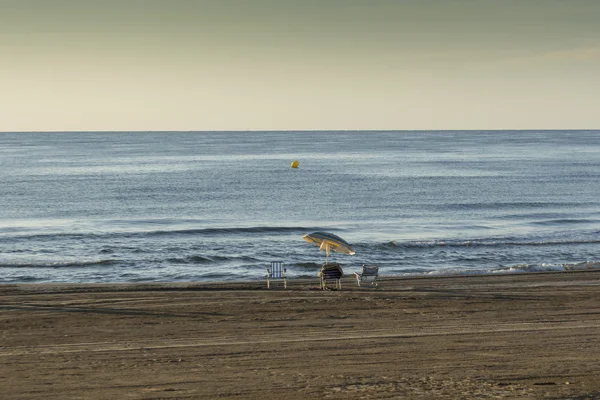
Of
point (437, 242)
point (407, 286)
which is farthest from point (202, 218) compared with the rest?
point (407, 286)

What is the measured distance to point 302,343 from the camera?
15359 mm

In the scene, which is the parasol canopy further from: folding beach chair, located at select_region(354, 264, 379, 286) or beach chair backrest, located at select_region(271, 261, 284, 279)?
beach chair backrest, located at select_region(271, 261, 284, 279)

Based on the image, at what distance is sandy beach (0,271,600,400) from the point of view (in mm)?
12453

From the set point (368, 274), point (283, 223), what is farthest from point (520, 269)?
point (283, 223)

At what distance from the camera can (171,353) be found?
47.8 ft

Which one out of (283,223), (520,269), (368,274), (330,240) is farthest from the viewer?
(283,223)

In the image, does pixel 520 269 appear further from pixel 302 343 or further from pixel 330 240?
pixel 302 343

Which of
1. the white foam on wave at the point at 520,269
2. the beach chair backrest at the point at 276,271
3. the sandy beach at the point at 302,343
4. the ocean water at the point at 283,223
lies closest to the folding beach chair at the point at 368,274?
the sandy beach at the point at 302,343

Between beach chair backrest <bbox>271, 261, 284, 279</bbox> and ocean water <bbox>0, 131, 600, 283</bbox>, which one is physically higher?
beach chair backrest <bbox>271, 261, 284, 279</bbox>

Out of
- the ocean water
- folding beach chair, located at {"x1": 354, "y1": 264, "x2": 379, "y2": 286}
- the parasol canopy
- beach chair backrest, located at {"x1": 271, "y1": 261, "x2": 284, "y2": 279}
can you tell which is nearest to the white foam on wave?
the ocean water

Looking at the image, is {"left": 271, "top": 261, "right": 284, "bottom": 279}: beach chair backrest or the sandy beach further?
{"left": 271, "top": 261, "right": 284, "bottom": 279}: beach chair backrest

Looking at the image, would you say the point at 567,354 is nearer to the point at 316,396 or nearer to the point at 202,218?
the point at 316,396

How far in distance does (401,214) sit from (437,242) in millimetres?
12551

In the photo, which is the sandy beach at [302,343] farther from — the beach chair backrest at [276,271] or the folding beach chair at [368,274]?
the beach chair backrest at [276,271]
